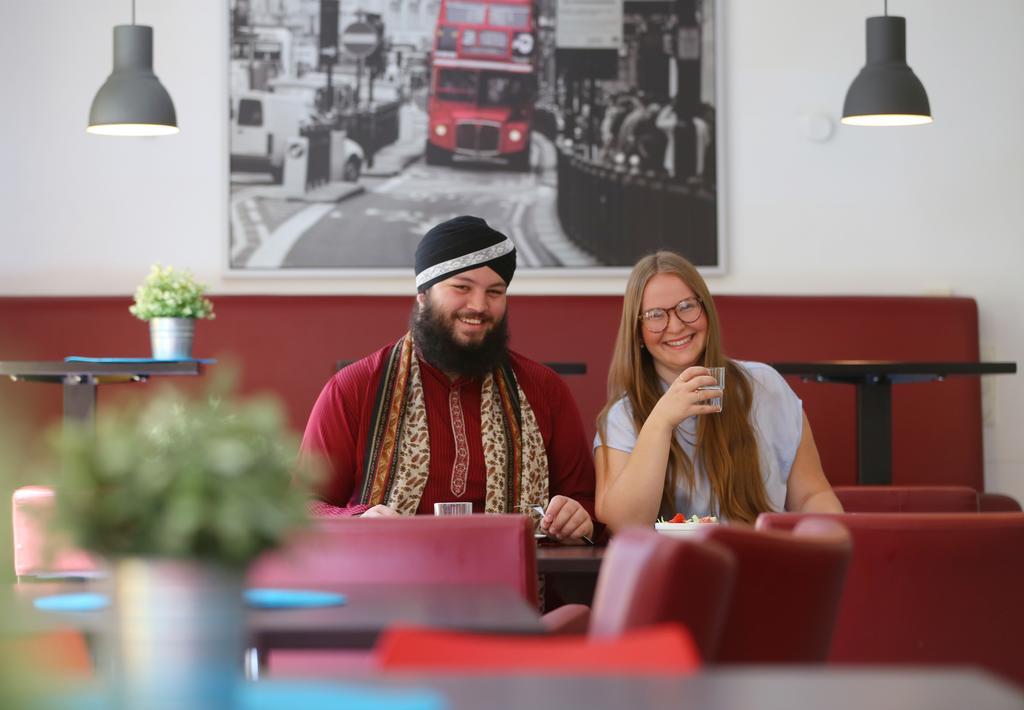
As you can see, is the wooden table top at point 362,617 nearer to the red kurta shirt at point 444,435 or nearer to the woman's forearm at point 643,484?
the woman's forearm at point 643,484

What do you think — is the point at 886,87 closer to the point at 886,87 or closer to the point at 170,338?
the point at 886,87

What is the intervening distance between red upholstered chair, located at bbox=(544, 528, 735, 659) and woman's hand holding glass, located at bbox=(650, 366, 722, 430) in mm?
1553

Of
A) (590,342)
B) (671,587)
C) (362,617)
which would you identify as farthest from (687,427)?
(590,342)

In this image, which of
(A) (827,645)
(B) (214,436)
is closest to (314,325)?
(A) (827,645)

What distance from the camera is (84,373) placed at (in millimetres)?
4379

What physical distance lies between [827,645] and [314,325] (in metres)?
4.06

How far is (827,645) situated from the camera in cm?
176

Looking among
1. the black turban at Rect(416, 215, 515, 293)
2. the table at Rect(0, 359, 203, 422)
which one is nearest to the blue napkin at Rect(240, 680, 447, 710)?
the black turban at Rect(416, 215, 515, 293)

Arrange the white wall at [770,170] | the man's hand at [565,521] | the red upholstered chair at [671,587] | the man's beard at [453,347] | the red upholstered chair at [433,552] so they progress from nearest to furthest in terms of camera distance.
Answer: the red upholstered chair at [671,587], the red upholstered chair at [433,552], the man's hand at [565,521], the man's beard at [453,347], the white wall at [770,170]

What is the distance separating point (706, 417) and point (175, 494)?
2292 millimetres

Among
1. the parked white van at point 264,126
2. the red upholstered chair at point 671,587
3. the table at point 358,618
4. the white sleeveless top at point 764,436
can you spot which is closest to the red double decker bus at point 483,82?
the parked white van at point 264,126

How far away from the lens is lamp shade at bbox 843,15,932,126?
4.96 m

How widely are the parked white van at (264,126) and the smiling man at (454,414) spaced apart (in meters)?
2.23

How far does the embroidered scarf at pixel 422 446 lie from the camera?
3.42 m
